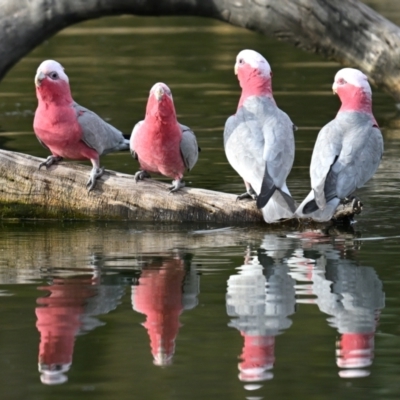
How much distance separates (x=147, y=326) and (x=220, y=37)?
63.6 feet

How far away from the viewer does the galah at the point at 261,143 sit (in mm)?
7668

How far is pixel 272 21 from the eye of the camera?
38.3 ft

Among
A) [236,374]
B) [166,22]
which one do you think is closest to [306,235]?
[236,374]

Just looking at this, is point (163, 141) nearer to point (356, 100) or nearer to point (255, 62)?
point (255, 62)

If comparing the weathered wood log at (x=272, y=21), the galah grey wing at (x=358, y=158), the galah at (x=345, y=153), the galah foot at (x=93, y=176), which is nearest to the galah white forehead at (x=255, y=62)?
the galah at (x=345, y=153)

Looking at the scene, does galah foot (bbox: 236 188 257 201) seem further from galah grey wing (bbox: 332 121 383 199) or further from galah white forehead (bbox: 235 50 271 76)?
galah white forehead (bbox: 235 50 271 76)

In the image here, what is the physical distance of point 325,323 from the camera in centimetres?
566

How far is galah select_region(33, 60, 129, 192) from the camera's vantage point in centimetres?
813

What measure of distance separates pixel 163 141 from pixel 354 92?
1.39m

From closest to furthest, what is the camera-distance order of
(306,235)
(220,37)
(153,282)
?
(153,282), (306,235), (220,37)

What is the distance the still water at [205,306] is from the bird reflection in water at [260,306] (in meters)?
0.01

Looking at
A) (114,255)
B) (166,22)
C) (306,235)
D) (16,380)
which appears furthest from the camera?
(166,22)

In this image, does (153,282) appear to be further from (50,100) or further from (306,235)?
(50,100)

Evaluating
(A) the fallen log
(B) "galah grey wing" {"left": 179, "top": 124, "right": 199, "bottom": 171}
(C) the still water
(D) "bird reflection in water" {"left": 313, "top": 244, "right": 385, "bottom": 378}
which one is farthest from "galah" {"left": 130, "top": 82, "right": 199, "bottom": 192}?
(D) "bird reflection in water" {"left": 313, "top": 244, "right": 385, "bottom": 378}
